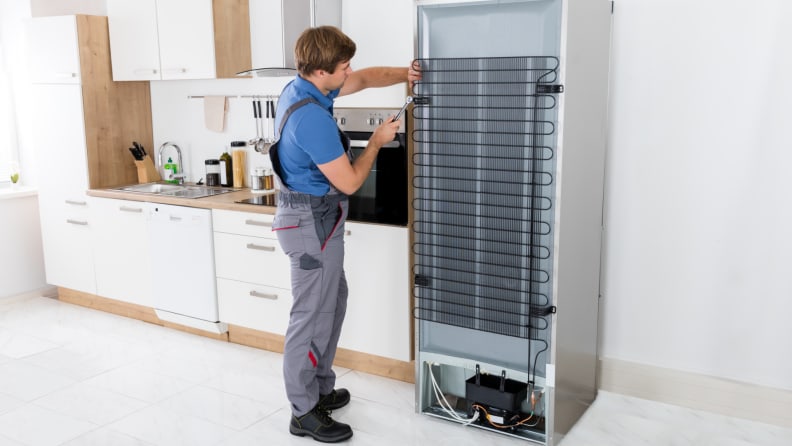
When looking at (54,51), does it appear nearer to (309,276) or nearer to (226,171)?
(226,171)

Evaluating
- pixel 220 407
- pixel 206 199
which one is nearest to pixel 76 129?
pixel 206 199

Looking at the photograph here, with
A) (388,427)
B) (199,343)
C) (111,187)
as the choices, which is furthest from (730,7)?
(111,187)

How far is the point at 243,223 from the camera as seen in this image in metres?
3.71

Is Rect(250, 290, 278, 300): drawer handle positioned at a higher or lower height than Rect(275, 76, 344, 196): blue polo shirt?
lower

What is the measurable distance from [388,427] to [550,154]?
1283 millimetres

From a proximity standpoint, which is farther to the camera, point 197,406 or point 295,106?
point 197,406

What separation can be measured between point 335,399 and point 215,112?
6.81ft

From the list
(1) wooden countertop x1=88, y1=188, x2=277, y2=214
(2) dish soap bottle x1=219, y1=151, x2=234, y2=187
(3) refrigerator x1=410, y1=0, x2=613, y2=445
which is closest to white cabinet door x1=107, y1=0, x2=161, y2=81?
(2) dish soap bottle x1=219, y1=151, x2=234, y2=187

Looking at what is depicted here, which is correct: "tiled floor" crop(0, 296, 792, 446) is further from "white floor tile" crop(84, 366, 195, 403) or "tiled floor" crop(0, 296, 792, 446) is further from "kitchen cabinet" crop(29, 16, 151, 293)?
"kitchen cabinet" crop(29, 16, 151, 293)

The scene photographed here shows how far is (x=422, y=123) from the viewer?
2836mm

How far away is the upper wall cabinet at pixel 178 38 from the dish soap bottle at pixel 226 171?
0.52 m

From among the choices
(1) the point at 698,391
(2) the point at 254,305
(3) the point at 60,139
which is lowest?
(1) the point at 698,391

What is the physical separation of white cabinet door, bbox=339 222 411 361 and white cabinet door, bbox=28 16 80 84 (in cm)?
220

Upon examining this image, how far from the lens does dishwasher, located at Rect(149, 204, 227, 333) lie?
3.89m
